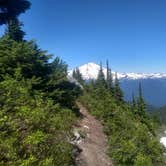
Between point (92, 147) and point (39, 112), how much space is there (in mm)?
11291

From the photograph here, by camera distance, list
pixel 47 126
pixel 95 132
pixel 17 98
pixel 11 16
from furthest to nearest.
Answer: pixel 11 16, pixel 95 132, pixel 17 98, pixel 47 126

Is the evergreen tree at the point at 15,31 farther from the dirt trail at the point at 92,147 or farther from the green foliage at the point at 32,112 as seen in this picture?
the dirt trail at the point at 92,147

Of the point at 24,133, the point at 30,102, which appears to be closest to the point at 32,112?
the point at 24,133

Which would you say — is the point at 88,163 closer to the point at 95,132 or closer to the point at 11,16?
the point at 95,132

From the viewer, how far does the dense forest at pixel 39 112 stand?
957 cm

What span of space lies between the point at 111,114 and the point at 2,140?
85.0 feet

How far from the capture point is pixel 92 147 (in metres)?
21.6

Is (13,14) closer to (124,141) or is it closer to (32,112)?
(124,141)

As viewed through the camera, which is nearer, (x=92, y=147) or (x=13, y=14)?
(x=92, y=147)

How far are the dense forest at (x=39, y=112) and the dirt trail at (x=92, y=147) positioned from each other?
2.60 feet

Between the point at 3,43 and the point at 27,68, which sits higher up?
the point at 3,43

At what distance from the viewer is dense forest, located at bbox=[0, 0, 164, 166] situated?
957cm

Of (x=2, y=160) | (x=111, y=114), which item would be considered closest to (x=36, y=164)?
(x=2, y=160)

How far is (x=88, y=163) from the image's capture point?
1878 centimetres
